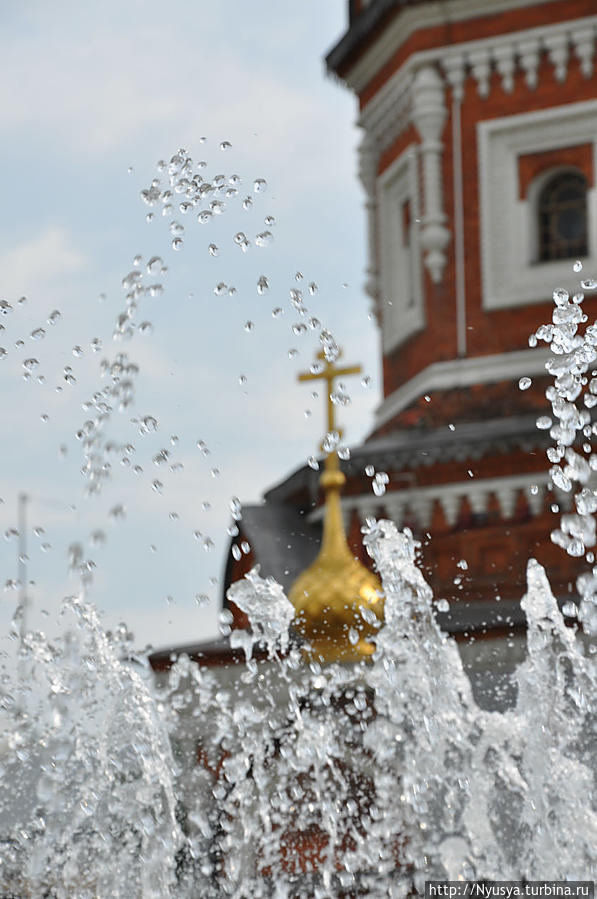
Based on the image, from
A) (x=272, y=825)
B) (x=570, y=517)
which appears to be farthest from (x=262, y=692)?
(x=570, y=517)

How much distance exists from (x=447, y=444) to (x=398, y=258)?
228 cm

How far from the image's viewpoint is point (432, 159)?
1184cm

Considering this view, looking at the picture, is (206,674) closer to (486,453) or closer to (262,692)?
(262,692)

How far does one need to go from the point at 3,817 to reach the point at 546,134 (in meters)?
7.25

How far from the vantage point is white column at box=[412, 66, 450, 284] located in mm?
11734

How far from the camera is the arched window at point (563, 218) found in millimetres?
11812

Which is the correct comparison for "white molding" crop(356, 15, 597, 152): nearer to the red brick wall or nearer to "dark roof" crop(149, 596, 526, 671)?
the red brick wall

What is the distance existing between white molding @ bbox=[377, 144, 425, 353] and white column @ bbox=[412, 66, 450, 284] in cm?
16

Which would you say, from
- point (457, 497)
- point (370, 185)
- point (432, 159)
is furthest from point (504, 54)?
point (457, 497)

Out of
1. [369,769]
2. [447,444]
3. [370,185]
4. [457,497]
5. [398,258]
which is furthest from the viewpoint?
[370,185]

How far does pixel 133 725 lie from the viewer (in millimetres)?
5637

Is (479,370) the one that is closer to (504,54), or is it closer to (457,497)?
(457,497)

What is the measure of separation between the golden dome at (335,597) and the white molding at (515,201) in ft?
6.50

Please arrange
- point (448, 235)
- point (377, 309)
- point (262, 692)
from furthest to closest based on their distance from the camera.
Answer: point (377, 309), point (448, 235), point (262, 692)
